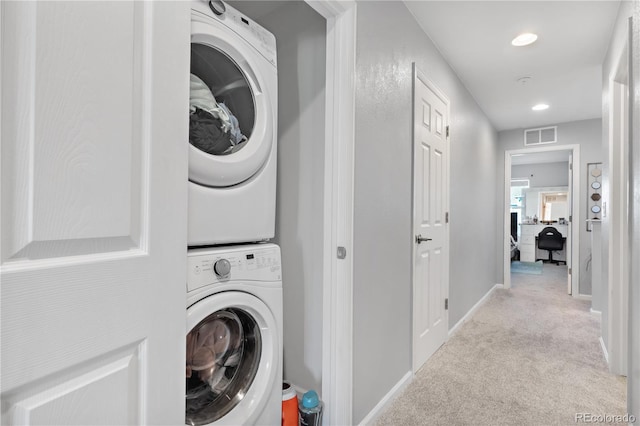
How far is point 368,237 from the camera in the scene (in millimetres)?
1712

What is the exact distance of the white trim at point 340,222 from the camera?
152 centimetres

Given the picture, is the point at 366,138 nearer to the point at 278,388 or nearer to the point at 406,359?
the point at 278,388

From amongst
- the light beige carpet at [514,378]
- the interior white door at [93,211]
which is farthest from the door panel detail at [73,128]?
the light beige carpet at [514,378]

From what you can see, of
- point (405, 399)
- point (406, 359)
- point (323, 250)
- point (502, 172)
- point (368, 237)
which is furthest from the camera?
point (502, 172)

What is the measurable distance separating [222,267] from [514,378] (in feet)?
7.00

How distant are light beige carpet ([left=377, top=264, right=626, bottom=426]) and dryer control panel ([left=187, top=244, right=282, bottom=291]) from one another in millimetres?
1126

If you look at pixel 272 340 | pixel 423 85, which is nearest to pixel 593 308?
pixel 423 85

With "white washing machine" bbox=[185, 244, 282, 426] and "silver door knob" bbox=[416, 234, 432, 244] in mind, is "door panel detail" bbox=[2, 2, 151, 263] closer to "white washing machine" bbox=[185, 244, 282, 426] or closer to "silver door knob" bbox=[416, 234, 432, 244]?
"white washing machine" bbox=[185, 244, 282, 426]

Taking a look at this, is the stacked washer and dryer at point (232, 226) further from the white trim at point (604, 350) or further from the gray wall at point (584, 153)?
the gray wall at point (584, 153)

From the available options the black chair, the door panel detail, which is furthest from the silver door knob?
the black chair

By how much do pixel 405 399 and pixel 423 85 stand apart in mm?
2071

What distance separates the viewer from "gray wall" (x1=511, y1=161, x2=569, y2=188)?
808 centimetres

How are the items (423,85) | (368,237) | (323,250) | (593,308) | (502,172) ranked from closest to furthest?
(323,250) → (368,237) → (423,85) → (593,308) → (502,172)

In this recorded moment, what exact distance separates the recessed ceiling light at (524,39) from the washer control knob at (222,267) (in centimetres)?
269
